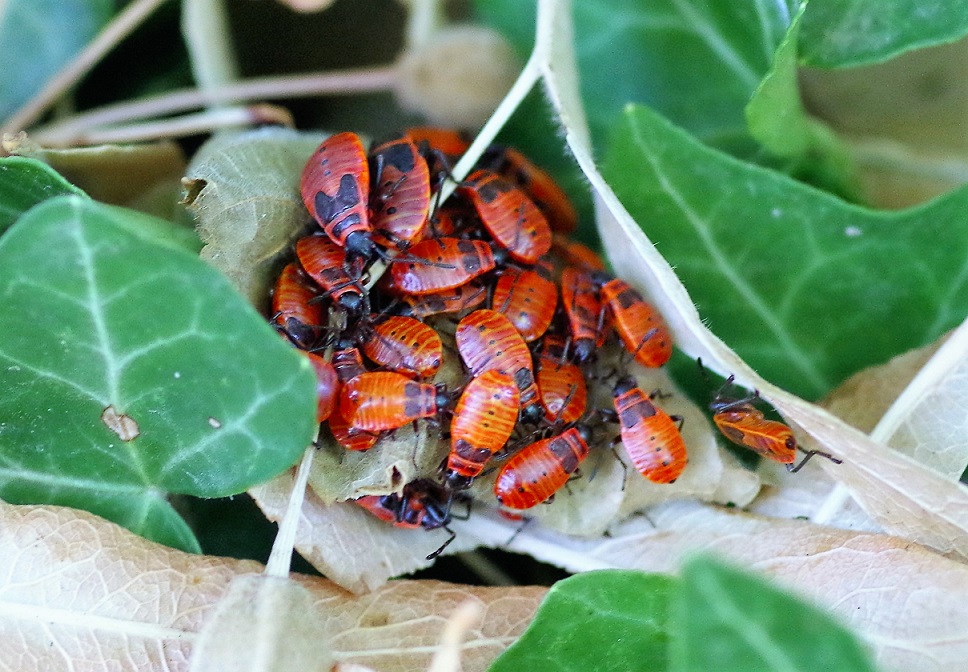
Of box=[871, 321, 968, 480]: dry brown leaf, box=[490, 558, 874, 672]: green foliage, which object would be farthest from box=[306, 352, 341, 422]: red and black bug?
box=[871, 321, 968, 480]: dry brown leaf

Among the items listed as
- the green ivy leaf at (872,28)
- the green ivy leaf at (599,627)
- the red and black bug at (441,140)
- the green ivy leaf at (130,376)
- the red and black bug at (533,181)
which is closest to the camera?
the green ivy leaf at (130,376)

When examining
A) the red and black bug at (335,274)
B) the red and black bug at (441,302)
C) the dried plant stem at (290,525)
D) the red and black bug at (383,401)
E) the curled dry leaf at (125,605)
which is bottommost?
the curled dry leaf at (125,605)

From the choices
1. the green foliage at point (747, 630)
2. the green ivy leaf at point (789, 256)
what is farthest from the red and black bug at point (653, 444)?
the green foliage at point (747, 630)

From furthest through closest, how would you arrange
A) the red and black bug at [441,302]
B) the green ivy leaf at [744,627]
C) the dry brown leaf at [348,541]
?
the red and black bug at [441,302]
the dry brown leaf at [348,541]
the green ivy leaf at [744,627]

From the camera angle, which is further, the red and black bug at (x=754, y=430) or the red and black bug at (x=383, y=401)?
the red and black bug at (x=754, y=430)

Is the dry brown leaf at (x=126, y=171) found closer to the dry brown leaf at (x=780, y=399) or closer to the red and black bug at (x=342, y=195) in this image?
the red and black bug at (x=342, y=195)

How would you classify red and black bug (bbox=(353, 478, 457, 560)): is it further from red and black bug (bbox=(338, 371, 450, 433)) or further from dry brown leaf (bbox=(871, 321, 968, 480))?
dry brown leaf (bbox=(871, 321, 968, 480))
